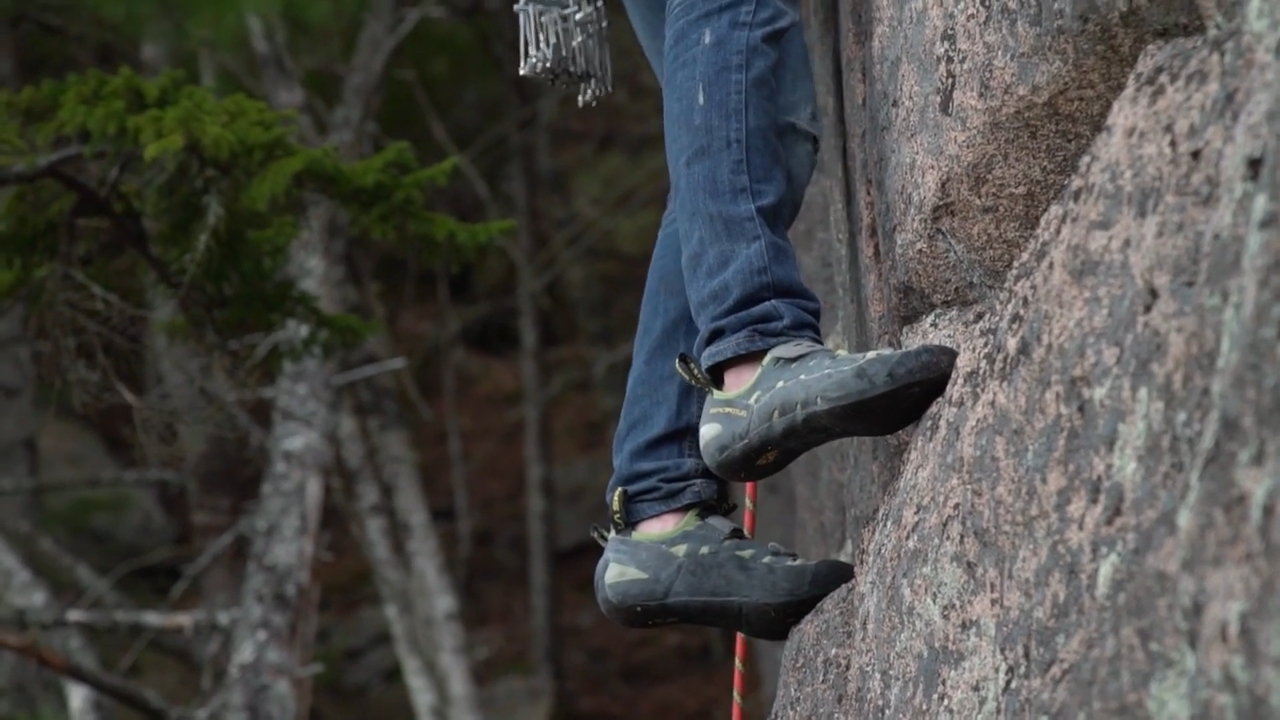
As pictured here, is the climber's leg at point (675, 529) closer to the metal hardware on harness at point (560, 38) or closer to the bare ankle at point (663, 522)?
the bare ankle at point (663, 522)

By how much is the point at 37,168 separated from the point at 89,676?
239 cm

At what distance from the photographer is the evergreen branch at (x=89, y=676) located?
555 centimetres

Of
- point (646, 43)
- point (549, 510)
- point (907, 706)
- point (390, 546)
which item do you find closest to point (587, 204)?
point (549, 510)

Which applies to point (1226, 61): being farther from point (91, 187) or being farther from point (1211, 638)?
point (91, 187)

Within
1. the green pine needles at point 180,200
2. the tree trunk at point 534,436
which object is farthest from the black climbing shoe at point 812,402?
the tree trunk at point 534,436

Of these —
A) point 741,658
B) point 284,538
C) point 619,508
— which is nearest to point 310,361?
point 284,538

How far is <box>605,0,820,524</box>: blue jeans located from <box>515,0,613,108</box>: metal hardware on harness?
0.25 metres

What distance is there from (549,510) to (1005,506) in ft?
28.8

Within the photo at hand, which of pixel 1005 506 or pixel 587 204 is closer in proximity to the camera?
pixel 1005 506

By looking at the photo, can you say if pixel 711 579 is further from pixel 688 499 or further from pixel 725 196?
pixel 725 196

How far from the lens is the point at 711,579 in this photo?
271 cm

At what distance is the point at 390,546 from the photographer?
847cm

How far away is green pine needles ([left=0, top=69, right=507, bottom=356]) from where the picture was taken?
4.36m

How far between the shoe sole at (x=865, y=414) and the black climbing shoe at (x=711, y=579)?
276mm
